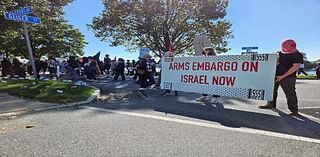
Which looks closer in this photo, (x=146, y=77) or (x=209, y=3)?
(x=146, y=77)

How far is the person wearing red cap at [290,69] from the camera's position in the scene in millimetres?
6699

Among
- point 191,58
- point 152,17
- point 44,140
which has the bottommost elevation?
point 44,140

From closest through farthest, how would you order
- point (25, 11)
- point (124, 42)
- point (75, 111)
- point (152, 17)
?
point (75, 111) → point (25, 11) → point (152, 17) → point (124, 42)

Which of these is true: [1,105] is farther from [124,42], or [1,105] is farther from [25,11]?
[124,42]

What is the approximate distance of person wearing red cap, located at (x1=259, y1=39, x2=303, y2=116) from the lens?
22.0 ft

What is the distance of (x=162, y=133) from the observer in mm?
5039

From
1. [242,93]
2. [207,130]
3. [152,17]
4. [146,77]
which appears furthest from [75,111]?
[152,17]

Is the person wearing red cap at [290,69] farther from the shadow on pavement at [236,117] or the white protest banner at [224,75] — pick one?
the shadow on pavement at [236,117]

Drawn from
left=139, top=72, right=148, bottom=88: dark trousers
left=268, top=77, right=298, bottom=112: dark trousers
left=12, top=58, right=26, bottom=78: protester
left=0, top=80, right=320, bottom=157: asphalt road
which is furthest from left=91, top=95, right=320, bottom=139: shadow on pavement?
left=12, top=58, right=26, bottom=78: protester

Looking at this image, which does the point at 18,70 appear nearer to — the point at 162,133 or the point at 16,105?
the point at 16,105

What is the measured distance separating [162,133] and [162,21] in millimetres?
25984

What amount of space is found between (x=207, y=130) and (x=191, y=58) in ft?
13.3

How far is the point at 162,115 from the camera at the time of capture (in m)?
6.66

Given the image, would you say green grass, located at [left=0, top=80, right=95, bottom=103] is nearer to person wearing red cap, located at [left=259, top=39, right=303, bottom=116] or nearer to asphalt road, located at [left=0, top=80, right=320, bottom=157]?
asphalt road, located at [left=0, top=80, right=320, bottom=157]
